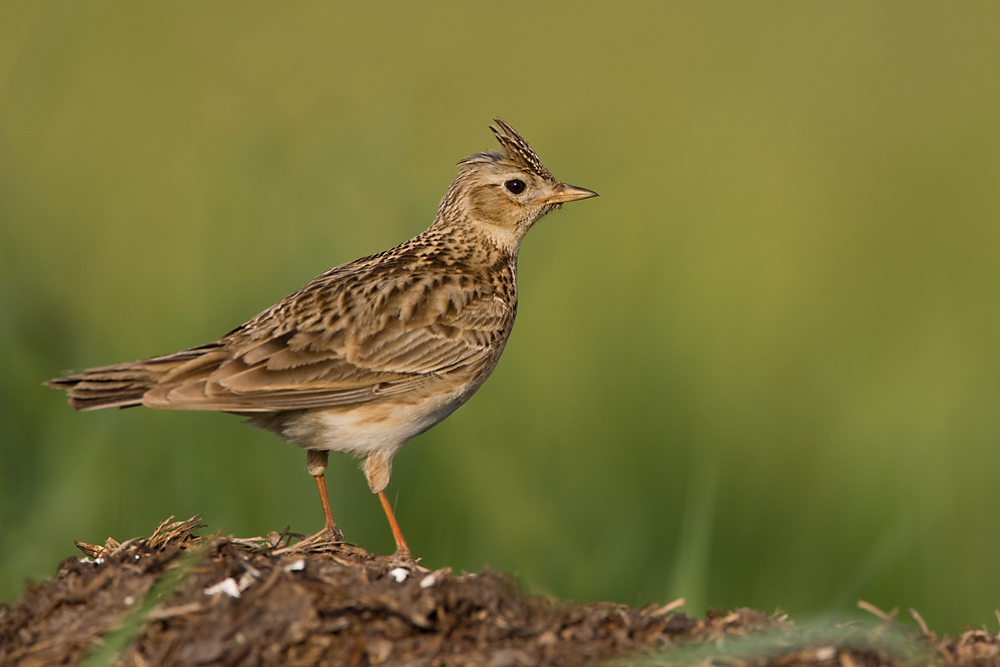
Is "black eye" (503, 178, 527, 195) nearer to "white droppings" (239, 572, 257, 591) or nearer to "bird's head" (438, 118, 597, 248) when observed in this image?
"bird's head" (438, 118, 597, 248)

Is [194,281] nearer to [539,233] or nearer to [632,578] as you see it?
[539,233]

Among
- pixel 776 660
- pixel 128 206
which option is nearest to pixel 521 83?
pixel 128 206

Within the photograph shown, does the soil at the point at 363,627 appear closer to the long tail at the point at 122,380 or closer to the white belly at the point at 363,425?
the long tail at the point at 122,380

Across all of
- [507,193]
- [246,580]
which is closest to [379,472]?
[507,193]

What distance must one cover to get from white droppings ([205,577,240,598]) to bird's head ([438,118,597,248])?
389 centimetres

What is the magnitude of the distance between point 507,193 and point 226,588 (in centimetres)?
411

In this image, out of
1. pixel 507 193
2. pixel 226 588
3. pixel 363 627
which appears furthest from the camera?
pixel 507 193

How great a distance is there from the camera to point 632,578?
6586 millimetres

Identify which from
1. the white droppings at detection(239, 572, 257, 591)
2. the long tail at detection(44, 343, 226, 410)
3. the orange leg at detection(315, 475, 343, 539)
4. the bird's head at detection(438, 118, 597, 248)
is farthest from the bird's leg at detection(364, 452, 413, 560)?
the white droppings at detection(239, 572, 257, 591)

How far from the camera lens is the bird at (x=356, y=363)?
5.34 m

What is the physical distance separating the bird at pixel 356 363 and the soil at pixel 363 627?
5.09ft

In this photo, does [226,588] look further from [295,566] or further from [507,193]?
[507,193]

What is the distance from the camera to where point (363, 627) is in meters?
3.42

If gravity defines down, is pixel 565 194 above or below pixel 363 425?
above
